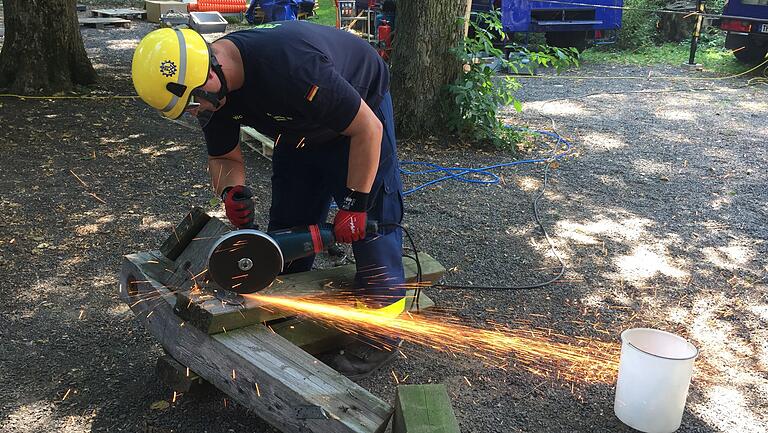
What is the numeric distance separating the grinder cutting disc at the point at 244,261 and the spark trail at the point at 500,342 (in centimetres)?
32

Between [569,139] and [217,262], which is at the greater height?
[217,262]

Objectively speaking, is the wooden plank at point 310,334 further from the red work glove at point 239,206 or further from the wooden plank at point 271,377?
the red work glove at point 239,206

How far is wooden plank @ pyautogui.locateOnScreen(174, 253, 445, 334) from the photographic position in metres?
2.60

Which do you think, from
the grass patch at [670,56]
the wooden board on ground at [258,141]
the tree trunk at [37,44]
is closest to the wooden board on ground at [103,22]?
the tree trunk at [37,44]

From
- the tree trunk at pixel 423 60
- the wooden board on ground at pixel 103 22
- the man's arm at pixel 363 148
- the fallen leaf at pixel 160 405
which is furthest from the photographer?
the wooden board on ground at pixel 103 22

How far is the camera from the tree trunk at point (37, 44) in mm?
7625

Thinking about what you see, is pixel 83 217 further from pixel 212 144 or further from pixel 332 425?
pixel 332 425

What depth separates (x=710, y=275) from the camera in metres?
4.27

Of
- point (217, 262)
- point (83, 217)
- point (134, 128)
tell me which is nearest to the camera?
point (217, 262)

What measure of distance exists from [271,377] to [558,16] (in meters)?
10.8

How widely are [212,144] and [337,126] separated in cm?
80

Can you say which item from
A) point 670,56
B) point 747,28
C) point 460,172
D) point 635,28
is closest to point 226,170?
point 460,172

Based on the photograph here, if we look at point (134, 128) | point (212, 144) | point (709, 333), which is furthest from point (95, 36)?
point (709, 333)

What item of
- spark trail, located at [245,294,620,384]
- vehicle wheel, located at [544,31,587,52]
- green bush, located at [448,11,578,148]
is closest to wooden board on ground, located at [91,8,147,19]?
vehicle wheel, located at [544,31,587,52]
